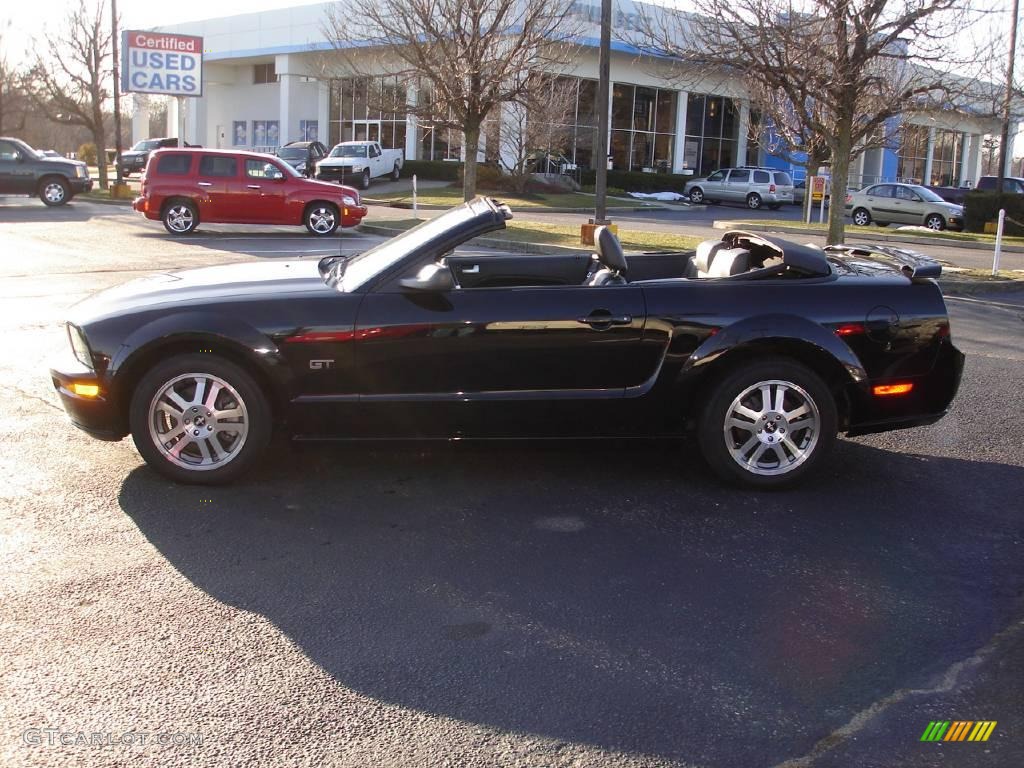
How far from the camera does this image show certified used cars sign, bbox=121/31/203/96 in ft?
108

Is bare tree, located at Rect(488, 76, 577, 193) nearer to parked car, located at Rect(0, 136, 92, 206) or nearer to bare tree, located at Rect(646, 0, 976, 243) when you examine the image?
parked car, located at Rect(0, 136, 92, 206)

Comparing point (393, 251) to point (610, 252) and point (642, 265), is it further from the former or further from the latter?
point (642, 265)

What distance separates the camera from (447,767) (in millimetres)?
2834

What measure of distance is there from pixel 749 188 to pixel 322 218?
24.3 meters

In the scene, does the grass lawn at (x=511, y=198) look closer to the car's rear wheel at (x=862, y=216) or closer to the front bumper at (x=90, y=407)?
the car's rear wheel at (x=862, y=216)

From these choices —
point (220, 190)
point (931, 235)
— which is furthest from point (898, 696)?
point (931, 235)

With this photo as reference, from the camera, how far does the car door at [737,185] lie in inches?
1597

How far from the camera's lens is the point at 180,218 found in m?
19.7

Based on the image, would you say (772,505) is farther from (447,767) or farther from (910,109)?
(910,109)

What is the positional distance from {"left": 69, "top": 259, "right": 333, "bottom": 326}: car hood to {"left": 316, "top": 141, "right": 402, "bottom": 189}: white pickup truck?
34083mm

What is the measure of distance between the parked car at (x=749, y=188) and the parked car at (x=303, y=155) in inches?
625

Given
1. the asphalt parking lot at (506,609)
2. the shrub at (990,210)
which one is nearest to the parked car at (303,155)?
the shrub at (990,210)

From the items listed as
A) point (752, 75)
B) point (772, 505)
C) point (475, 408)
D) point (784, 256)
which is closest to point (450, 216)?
point (475, 408)

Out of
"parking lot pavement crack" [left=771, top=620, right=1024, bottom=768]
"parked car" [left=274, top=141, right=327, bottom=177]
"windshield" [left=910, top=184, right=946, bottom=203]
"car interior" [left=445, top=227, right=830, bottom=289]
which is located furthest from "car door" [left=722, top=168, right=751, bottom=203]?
"parking lot pavement crack" [left=771, top=620, right=1024, bottom=768]
